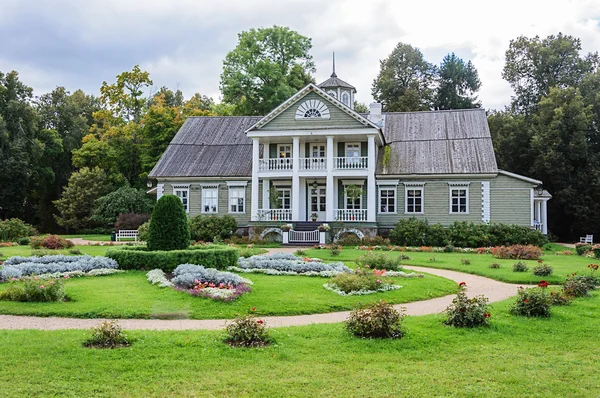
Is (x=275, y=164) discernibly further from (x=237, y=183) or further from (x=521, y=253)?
(x=521, y=253)

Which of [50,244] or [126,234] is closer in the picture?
[50,244]

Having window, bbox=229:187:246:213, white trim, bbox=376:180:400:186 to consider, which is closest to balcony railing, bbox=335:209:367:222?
white trim, bbox=376:180:400:186

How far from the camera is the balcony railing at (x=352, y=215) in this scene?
3362cm

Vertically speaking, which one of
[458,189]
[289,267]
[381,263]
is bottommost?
[289,267]

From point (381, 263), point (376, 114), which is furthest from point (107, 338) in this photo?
point (376, 114)

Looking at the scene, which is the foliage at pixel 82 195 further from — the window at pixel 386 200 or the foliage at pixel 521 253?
the foliage at pixel 521 253

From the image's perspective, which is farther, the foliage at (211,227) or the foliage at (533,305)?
the foliage at (211,227)

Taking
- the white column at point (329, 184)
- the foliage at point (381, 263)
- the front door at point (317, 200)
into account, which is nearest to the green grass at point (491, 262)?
the foliage at point (381, 263)

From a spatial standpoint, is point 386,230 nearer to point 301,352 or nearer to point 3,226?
point 3,226

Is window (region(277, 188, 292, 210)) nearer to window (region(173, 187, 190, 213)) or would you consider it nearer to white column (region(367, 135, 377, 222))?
white column (region(367, 135, 377, 222))

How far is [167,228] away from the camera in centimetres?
1778

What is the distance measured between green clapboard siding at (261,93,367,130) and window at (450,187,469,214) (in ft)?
24.0

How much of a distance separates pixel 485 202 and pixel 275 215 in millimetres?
12857

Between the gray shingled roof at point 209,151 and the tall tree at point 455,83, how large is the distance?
25.4 meters
